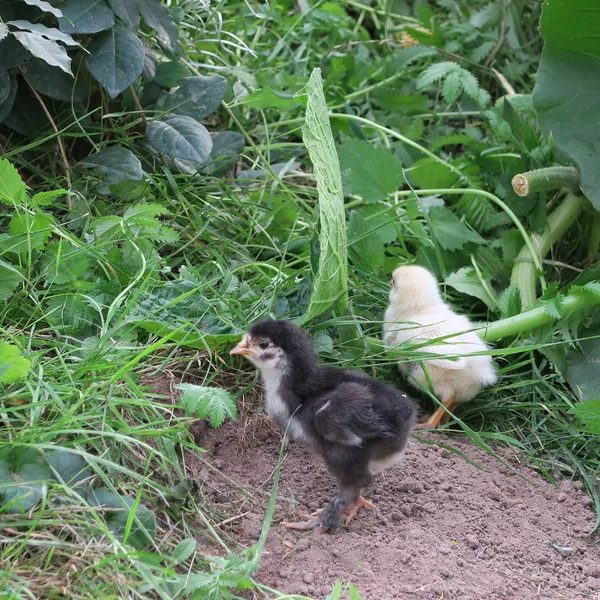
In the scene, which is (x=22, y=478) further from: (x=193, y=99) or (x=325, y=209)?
(x=193, y=99)

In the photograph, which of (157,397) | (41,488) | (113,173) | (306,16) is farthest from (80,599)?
(306,16)

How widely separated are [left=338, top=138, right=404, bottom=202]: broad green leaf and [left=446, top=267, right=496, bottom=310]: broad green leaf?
1.56 ft

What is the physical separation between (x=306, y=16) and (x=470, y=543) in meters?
3.54

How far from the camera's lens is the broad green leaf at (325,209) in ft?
9.47

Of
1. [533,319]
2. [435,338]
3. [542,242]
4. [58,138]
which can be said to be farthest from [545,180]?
[58,138]

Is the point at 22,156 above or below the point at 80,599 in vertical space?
above

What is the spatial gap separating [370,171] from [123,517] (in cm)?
211

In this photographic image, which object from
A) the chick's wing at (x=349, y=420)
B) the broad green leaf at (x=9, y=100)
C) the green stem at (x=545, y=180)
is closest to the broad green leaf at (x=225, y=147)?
the broad green leaf at (x=9, y=100)

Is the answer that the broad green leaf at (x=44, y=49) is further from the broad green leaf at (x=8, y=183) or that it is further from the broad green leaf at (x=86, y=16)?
the broad green leaf at (x=8, y=183)

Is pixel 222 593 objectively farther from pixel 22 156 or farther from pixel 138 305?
pixel 22 156

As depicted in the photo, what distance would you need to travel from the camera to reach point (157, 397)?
8.52 ft

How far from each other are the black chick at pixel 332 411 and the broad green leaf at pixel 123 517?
1.64 ft

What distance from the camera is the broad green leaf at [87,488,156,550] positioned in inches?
83.6

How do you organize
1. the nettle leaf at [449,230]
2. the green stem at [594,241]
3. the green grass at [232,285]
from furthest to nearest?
the green stem at [594,241]
the nettle leaf at [449,230]
the green grass at [232,285]
